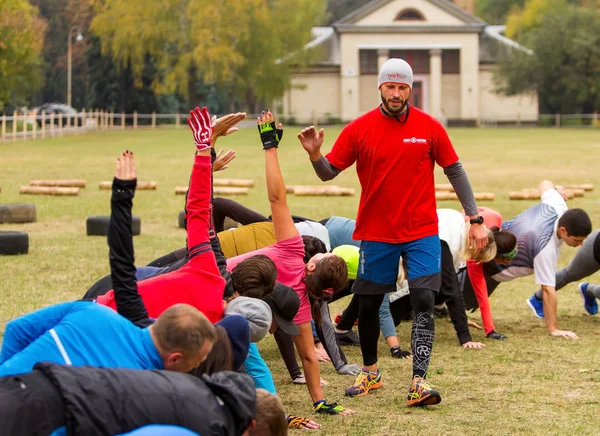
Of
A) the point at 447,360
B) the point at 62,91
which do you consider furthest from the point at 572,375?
the point at 62,91

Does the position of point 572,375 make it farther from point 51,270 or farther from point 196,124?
point 51,270

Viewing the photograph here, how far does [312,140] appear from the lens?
711cm

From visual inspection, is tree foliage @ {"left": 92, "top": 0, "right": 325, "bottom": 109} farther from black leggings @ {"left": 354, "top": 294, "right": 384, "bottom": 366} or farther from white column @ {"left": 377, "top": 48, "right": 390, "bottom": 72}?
black leggings @ {"left": 354, "top": 294, "right": 384, "bottom": 366}

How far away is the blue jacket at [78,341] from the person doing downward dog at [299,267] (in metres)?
1.96

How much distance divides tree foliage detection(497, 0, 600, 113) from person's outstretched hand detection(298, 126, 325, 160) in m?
76.0

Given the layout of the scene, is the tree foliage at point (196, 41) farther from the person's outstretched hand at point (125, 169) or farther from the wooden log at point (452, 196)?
the person's outstretched hand at point (125, 169)

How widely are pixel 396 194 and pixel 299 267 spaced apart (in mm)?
785

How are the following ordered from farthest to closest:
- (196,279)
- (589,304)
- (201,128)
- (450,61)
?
1. (450,61)
2. (589,304)
3. (201,128)
4. (196,279)

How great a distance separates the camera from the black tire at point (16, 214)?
16.3 m

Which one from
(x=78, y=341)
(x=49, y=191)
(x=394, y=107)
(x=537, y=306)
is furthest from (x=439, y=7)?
(x=78, y=341)

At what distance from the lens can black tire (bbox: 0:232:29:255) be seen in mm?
12703

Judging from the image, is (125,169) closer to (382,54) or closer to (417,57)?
(382,54)

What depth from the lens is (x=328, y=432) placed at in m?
6.13

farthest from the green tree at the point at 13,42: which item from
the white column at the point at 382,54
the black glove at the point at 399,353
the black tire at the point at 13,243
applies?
the black glove at the point at 399,353
